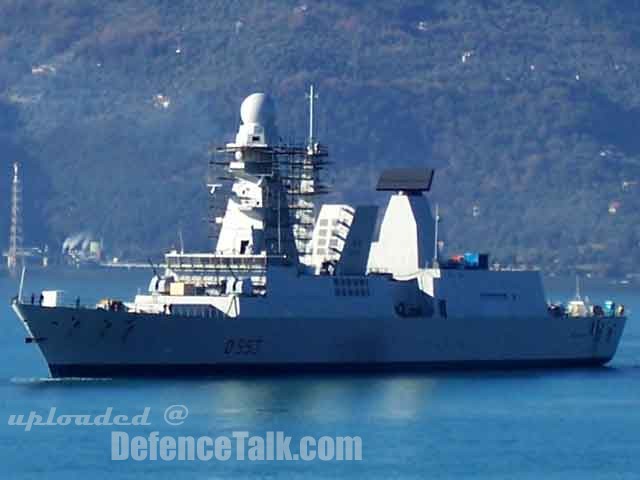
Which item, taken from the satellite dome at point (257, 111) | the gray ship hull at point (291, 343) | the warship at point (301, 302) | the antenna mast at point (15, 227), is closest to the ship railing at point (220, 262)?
the warship at point (301, 302)

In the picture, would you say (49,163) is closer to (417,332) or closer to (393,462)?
(417,332)

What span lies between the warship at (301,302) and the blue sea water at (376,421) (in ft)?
2.44

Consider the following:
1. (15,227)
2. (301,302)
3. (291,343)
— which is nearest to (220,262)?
(301,302)

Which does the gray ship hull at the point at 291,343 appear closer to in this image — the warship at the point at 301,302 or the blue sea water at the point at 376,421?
the warship at the point at 301,302

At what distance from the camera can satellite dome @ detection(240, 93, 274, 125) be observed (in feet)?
206

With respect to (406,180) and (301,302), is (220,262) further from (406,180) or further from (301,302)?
(406,180)

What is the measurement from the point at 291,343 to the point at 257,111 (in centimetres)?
624

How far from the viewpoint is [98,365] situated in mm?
58344

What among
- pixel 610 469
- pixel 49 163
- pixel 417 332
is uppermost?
pixel 49 163

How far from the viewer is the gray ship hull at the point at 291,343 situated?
2280 inches

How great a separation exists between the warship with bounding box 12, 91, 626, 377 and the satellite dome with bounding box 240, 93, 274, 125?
4cm

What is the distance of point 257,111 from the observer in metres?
62.9

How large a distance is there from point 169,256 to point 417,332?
674 centimetres

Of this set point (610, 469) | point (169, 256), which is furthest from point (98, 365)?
point (610, 469)
